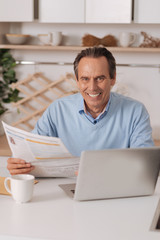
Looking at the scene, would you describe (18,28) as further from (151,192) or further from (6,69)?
(151,192)

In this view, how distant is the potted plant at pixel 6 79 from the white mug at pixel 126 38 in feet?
2.95

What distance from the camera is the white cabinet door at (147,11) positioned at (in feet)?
10.2

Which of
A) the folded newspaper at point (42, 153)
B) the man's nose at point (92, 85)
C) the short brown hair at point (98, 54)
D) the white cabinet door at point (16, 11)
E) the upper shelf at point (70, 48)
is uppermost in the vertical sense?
the white cabinet door at point (16, 11)

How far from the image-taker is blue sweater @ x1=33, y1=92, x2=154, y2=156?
2.19 m

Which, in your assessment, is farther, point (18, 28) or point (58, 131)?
point (18, 28)

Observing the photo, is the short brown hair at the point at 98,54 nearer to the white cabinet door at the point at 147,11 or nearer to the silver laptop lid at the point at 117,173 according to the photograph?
the silver laptop lid at the point at 117,173

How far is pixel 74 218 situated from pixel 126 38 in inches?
81.0

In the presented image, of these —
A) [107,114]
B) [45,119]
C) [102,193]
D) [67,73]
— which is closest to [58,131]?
[45,119]

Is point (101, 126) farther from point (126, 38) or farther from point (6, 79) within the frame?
point (6, 79)

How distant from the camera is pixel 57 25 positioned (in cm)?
353

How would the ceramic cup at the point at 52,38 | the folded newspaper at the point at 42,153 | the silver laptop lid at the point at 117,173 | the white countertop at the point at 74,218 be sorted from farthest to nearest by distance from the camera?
the ceramic cup at the point at 52,38 < the folded newspaper at the point at 42,153 < the silver laptop lid at the point at 117,173 < the white countertop at the point at 74,218

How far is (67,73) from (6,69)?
Answer: 0.52 meters

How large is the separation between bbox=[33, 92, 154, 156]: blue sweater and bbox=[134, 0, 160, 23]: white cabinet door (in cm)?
106

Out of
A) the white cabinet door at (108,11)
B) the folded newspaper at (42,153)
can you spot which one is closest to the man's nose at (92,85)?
the folded newspaper at (42,153)
